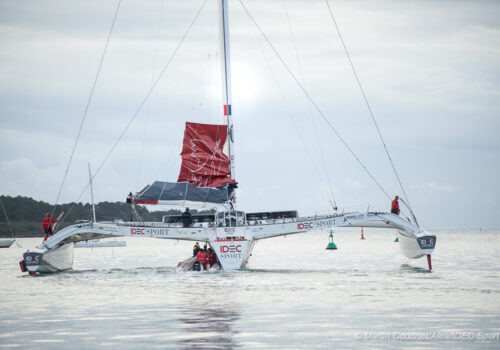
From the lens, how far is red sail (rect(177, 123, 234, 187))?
32.6 metres

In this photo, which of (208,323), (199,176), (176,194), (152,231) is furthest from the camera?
(199,176)

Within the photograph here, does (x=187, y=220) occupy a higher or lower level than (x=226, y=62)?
lower

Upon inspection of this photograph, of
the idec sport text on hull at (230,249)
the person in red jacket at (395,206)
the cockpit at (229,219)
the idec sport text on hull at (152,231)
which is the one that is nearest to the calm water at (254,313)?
the idec sport text on hull at (230,249)

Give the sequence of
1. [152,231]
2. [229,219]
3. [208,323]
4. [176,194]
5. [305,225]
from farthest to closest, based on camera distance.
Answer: [176,194] → [229,219] → [152,231] → [305,225] → [208,323]

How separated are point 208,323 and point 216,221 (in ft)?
49.8

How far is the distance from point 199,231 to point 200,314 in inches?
522

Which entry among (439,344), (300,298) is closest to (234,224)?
(300,298)

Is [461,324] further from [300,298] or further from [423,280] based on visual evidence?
[423,280]

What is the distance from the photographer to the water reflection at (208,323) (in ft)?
39.0

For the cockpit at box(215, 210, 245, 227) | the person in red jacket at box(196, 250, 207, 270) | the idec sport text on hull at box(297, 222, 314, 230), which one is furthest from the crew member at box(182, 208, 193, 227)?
the idec sport text on hull at box(297, 222, 314, 230)

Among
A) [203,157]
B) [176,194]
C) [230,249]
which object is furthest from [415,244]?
[176,194]

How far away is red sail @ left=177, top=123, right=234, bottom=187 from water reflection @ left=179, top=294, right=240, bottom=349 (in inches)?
551

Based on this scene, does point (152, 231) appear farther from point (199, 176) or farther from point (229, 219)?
point (199, 176)

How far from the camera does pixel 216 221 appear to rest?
29.4 meters
